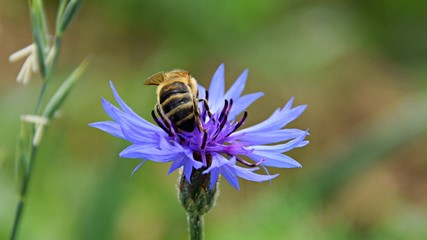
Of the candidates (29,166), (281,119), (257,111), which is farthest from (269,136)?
(257,111)

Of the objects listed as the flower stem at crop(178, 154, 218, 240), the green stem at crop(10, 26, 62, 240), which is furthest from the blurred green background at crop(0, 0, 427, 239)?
the flower stem at crop(178, 154, 218, 240)

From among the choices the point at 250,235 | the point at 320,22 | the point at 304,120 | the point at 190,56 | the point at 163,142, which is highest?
the point at 320,22

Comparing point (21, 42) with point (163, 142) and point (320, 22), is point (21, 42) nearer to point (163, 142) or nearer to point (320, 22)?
point (320, 22)

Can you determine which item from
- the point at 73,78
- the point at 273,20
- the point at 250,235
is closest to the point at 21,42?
the point at 273,20

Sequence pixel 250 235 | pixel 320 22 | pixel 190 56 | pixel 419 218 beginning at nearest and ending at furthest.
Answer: pixel 250 235
pixel 419 218
pixel 190 56
pixel 320 22

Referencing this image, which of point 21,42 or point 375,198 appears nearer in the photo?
point 375,198

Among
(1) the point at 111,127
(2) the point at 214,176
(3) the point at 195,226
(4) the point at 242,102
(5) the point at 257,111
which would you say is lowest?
(3) the point at 195,226

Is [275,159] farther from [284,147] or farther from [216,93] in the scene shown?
[216,93]

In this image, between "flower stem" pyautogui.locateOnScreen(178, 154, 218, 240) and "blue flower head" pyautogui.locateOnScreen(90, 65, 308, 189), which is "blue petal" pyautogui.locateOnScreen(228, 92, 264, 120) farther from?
"flower stem" pyautogui.locateOnScreen(178, 154, 218, 240)

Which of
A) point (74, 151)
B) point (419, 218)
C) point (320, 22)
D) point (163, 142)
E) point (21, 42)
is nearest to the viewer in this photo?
point (163, 142)
